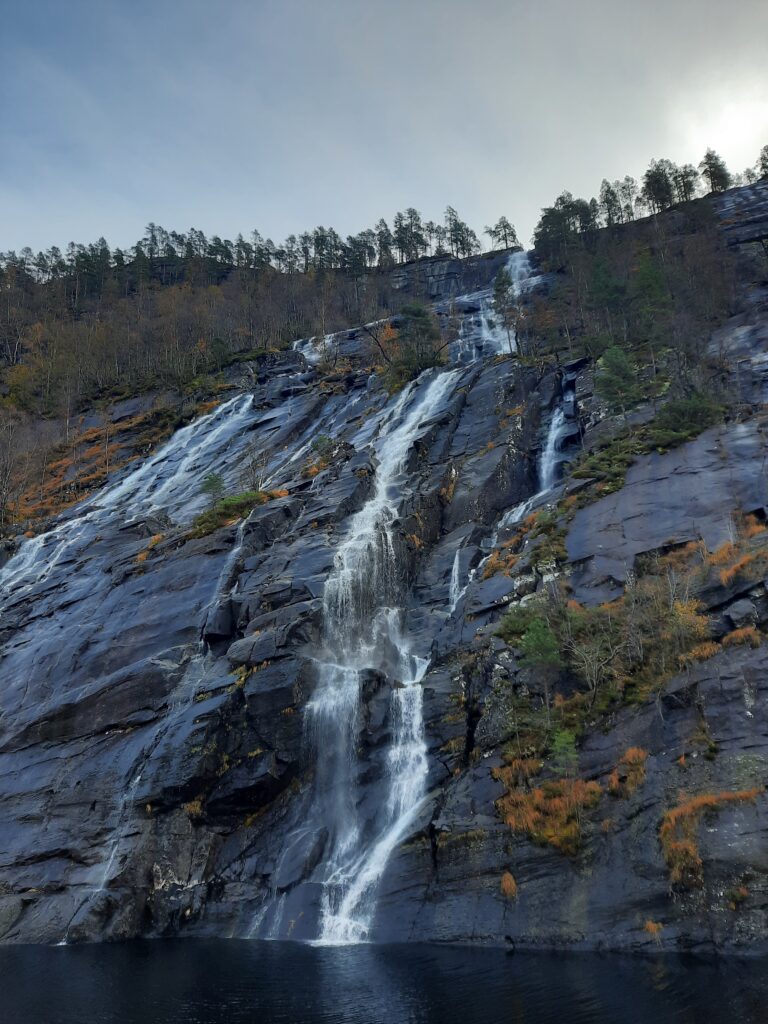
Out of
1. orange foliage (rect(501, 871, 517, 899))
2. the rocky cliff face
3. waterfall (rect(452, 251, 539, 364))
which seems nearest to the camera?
the rocky cliff face

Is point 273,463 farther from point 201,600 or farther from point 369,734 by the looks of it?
point 369,734

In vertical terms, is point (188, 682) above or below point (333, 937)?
above

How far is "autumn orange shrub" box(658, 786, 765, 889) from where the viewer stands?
810 inches

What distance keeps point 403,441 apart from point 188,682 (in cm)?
2533

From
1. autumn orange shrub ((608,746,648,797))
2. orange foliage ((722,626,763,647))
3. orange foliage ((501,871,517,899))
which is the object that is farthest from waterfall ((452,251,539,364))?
orange foliage ((501,871,517,899))

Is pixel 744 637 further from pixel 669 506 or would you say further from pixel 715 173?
pixel 715 173

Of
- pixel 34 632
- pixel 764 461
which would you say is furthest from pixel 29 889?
pixel 764 461

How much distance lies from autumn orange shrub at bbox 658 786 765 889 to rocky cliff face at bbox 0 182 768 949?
26cm

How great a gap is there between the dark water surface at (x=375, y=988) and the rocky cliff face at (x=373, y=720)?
1680 millimetres

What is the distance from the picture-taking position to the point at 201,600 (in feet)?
130

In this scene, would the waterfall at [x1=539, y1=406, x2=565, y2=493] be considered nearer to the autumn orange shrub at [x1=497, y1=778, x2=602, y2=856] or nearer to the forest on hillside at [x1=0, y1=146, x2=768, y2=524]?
the forest on hillside at [x1=0, y1=146, x2=768, y2=524]

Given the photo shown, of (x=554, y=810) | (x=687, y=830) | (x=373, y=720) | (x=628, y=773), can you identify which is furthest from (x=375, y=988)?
(x=373, y=720)

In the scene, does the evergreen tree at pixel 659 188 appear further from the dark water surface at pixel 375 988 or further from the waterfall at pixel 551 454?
the dark water surface at pixel 375 988

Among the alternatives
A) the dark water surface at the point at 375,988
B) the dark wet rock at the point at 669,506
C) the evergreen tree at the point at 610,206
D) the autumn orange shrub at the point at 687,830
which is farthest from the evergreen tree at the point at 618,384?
the evergreen tree at the point at 610,206
